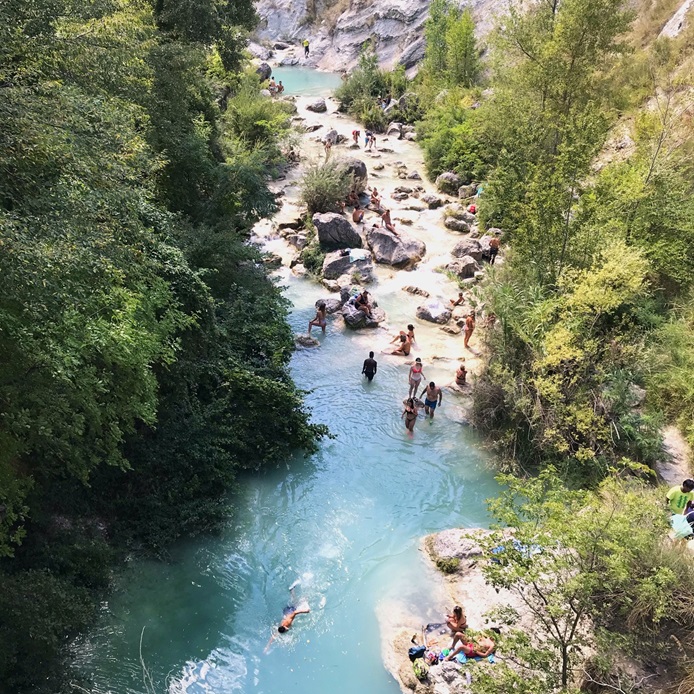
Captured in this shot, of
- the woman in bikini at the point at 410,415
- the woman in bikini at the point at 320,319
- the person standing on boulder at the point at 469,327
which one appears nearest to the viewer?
the woman in bikini at the point at 410,415

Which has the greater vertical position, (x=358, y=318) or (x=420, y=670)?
(x=358, y=318)

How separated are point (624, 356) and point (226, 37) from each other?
586 inches

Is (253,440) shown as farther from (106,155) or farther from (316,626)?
(106,155)

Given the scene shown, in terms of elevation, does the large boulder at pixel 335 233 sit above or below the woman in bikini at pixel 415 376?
above

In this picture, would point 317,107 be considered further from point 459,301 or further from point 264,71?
point 459,301

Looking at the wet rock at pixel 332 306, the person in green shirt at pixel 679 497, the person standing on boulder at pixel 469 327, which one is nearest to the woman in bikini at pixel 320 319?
the wet rock at pixel 332 306

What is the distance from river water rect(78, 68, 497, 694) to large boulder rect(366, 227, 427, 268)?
7.46m

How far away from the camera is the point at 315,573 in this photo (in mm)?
9914

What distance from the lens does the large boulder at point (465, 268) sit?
64.8 ft

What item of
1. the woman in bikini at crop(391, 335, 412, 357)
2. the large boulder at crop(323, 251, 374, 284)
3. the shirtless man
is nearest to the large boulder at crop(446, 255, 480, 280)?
the large boulder at crop(323, 251, 374, 284)

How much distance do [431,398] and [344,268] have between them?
7874 mm

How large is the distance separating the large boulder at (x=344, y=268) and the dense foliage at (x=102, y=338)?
4.73 meters

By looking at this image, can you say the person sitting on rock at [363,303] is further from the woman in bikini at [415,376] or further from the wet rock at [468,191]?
the wet rock at [468,191]

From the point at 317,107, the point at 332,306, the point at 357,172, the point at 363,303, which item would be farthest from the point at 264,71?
the point at 363,303
